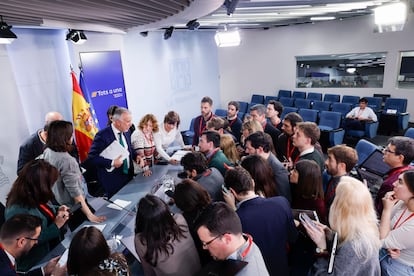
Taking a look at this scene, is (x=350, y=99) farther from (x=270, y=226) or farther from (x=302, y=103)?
(x=270, y=226)

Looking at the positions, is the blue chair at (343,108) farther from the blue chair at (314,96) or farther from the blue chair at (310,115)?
the blue chair at (314,96)

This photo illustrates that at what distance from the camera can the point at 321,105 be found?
27.2 ft

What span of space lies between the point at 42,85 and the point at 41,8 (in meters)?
2.02

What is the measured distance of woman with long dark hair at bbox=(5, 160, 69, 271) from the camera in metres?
1.97

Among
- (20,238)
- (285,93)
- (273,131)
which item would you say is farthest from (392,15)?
(285,93)

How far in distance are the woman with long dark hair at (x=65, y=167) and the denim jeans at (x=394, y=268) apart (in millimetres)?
2342

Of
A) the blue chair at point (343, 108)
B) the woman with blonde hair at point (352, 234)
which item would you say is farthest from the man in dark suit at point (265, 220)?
the blue chair at point (343, 108)

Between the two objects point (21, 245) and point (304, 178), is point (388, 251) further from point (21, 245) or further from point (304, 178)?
point (21, 245)

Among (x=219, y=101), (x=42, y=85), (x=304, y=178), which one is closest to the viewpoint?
(x=304, y=178)

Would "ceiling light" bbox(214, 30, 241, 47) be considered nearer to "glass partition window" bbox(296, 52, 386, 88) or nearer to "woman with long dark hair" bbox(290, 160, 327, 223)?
"woman with long dark hair" bbox(290, 160, 327, 223)

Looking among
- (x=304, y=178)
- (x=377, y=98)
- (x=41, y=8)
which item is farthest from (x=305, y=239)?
(x=377, y=98)

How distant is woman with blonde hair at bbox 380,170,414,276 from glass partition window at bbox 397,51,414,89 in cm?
799

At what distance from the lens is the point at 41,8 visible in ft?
8.91

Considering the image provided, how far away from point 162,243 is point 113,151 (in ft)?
6.01
